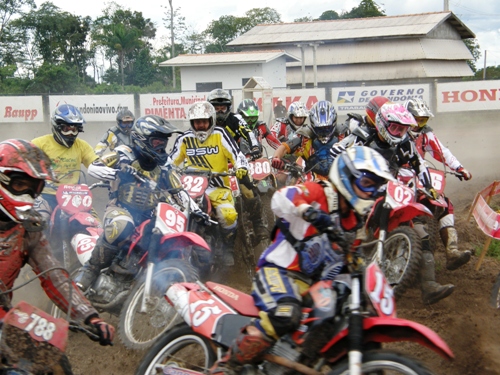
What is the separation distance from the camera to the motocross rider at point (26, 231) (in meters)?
3.66

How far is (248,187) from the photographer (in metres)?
9.66

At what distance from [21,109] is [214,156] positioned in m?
16.3

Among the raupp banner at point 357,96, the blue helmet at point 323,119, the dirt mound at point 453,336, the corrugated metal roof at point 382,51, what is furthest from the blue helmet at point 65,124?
the corrugated metal roof at point 382,51

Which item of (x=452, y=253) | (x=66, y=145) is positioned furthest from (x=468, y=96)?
(x=66, y=145)

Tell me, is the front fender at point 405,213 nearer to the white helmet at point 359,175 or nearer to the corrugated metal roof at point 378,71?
the white helmet at point 359,175

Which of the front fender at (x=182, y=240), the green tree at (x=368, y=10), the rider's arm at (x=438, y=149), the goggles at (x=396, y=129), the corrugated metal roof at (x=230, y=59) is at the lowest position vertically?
the front fender at (x=182, y=240)

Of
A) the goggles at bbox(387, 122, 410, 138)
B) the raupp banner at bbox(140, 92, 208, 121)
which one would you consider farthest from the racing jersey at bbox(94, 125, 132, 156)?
the raupp banner at bbox(140, 92, 208, 121)

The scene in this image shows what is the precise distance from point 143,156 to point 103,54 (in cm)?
5194

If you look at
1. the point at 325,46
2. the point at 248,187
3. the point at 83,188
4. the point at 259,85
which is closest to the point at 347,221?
the point at 83,188

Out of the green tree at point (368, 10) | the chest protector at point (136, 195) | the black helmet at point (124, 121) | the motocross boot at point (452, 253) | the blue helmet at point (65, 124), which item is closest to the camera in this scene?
the chest protector at point (136, 195)

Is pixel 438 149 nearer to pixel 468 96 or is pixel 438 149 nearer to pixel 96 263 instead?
pixel 96 263

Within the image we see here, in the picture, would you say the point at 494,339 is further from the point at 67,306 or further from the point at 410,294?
the point at 67,306

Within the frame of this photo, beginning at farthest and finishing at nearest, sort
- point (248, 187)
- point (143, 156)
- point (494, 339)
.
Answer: point (248, 187)
point (143, 156)
point (494, 339)

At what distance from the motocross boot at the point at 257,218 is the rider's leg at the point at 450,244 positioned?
2.69m
